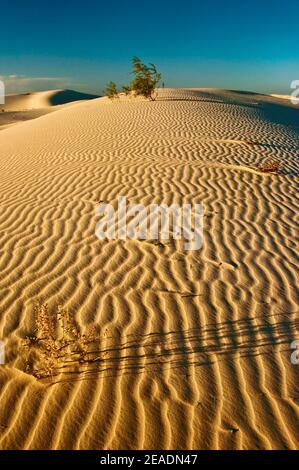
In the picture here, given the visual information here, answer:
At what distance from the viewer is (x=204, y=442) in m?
2.73

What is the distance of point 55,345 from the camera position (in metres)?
3.41

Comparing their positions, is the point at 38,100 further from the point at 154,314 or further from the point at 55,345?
the point at 55,345

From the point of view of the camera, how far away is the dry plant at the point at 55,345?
10.9 ft

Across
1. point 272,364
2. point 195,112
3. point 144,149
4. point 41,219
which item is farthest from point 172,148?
point 272,364

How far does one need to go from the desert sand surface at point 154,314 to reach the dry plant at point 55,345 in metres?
0.02

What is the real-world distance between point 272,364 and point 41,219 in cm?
431

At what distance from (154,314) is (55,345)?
105 cm

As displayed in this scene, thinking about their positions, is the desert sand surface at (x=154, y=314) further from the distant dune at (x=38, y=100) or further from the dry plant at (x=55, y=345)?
the distant dune at (x=38, y=100)

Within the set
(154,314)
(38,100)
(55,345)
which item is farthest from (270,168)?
(38,100)

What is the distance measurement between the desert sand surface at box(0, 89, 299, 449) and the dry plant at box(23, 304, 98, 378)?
0.06 feet

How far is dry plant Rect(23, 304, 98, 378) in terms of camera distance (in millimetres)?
3316

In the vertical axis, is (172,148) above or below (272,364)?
above

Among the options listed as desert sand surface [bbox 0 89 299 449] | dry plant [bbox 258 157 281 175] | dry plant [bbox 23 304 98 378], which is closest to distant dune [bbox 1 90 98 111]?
dry plant [bbox 258 157 281 175]

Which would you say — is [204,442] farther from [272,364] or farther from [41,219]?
[41,219]
